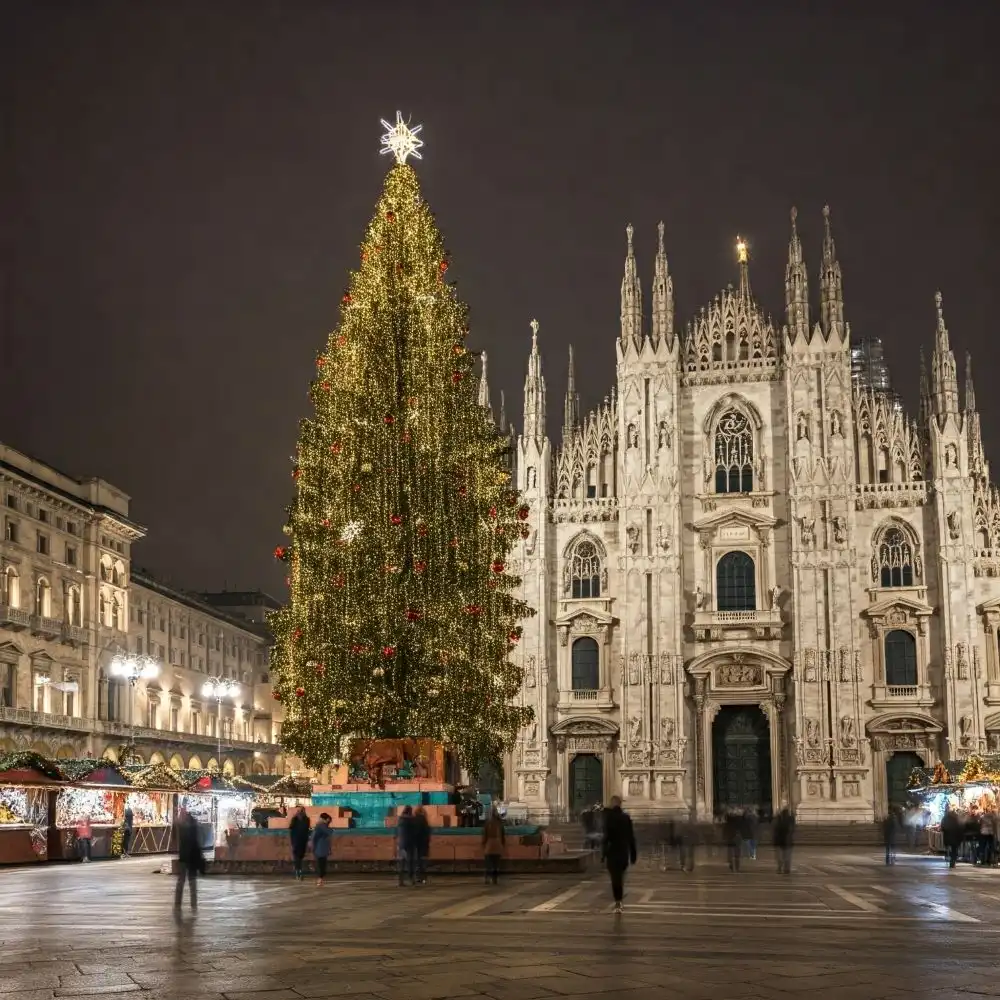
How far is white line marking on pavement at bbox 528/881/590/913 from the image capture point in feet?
59.4

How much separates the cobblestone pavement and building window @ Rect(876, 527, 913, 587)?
26984mm

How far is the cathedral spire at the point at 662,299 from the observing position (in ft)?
172

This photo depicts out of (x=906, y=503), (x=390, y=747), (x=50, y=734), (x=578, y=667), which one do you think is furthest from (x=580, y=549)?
(x=390, y=747)

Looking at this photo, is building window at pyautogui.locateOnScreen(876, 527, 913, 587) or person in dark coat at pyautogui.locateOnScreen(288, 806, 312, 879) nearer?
person in dark coat at pyautogui.locateOnScreen(288, 806, 312, 879)

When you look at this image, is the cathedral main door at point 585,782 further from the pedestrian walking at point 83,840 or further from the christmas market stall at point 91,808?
the pedestrian walking at point 83,840

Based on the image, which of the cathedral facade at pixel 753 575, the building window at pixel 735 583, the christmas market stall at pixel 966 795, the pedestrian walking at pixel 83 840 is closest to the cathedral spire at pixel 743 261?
the cathedral facade at pixel 753 575

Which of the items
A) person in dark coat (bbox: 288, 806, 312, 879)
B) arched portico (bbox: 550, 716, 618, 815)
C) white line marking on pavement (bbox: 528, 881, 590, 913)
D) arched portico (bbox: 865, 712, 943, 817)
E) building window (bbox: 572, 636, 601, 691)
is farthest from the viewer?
building window (bbox: 572, 636, 601, 691)

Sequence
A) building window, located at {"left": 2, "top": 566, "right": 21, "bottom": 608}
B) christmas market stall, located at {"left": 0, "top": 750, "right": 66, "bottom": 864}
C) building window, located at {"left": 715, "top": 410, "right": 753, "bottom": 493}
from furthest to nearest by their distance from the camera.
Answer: building window, located at {"left": 715, "top": 410, "right": 753, "bottom": 493}
building window, located at {"left": 2, "top": 566, "right": 21, "bottom": 608}
christmas market stall, located at {"left": 0, "top": 750, "right": 66, "bottom": 864}

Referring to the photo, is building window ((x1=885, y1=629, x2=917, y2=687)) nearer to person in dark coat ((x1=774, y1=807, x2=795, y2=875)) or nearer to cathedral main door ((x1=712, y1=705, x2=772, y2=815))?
cathedral main door ((x1=712, y1=705, x2=772, y2=815))

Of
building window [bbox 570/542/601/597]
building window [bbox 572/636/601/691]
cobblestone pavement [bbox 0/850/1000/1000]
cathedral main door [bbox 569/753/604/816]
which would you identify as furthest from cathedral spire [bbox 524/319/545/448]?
cobblestone pavement [bbox 0/850/1000/1000]

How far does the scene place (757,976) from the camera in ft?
37.2

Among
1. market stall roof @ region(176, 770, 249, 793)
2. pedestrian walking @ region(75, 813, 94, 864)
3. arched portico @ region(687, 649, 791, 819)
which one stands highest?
arched portico @ region(687, 649, 791, 819)

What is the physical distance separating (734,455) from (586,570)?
23.7 feet

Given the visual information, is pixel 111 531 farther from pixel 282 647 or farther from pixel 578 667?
pixel 282 647
